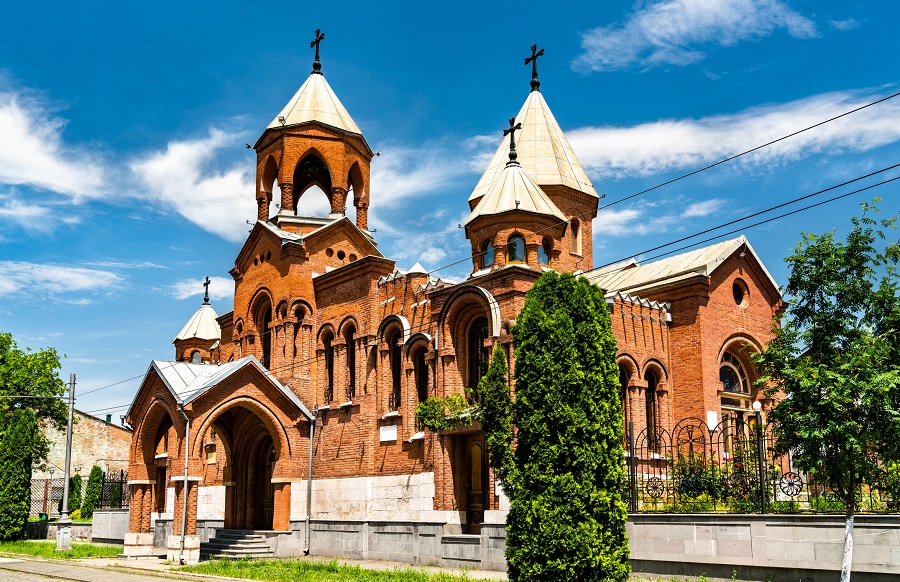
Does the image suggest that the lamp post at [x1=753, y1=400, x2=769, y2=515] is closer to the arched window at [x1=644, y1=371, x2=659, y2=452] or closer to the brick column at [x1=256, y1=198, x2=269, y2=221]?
the arched window at [x1=644, y1=371, x2=659, y2=452]

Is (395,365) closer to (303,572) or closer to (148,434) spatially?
(303,572)

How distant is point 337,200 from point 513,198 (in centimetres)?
763

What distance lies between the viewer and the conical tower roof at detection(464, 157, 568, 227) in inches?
883

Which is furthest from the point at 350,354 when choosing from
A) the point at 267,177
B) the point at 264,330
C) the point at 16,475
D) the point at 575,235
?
the point at 16,475

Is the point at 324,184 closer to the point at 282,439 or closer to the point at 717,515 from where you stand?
the point at 282,439

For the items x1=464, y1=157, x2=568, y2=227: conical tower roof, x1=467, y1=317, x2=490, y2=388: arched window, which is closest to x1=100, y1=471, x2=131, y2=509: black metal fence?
x1=467, y1=317, x2=490, y2=388: arched window

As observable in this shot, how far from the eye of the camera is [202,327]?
118 feet

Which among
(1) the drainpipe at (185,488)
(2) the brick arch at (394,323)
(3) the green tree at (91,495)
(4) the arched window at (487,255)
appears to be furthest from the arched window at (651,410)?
(3) the green tree at (91,495)

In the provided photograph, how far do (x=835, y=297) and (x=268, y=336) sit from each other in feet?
65.8

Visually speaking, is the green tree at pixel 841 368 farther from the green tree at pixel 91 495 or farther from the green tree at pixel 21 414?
the green tree at pixel 91 495

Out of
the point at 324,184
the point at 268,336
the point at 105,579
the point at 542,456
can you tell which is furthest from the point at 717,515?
the point at 324,184

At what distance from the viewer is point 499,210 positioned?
22391mm

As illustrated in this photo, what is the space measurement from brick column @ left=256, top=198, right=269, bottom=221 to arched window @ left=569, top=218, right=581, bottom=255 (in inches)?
407

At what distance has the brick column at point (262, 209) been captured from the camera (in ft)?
94.9
